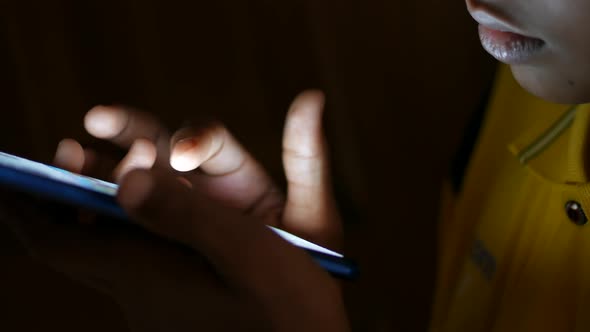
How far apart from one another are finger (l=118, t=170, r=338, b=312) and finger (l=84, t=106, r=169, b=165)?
20cm

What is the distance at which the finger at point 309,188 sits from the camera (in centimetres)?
46

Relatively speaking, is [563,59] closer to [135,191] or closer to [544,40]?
[544,40]

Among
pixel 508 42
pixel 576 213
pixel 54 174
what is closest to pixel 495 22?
pixel 508 42

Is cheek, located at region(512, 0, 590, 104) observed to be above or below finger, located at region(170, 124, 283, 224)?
above

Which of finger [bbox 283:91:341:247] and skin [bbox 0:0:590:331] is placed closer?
skin [bbox 0:0:590:331]

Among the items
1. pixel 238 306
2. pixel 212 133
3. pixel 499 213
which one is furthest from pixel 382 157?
pixel 238 306

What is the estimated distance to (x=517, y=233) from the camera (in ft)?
1.73

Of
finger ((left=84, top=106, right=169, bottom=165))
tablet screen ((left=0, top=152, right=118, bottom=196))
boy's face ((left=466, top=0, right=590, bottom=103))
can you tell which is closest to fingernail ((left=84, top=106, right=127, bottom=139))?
finger ((left=84, top=106, right=169, bottom=165))

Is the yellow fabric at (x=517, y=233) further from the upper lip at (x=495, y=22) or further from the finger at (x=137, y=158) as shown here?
the finger at (x=137, y=158)

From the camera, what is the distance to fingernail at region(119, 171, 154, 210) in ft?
0.85

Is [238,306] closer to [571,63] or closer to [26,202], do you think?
[26,202]

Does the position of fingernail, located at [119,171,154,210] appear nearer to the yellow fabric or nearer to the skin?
the skin

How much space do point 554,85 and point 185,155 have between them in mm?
262

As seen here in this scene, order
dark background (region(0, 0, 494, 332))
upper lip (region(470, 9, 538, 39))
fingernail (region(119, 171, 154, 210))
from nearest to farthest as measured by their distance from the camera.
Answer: fingernail (region(119, 171, 154, 210)) < upper lip (region(470, 9, 538, 39)) < dark background (region(0, 0, 494, 332))
